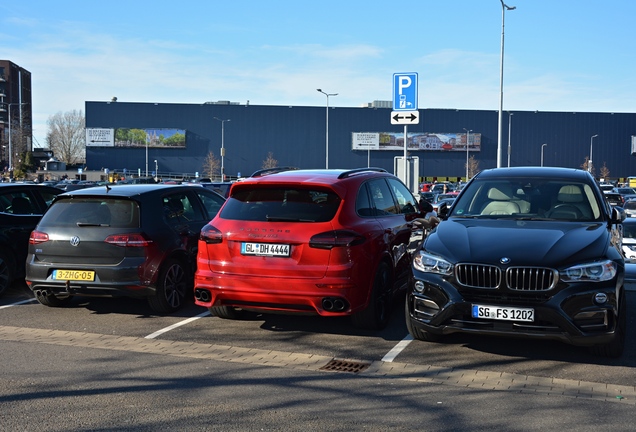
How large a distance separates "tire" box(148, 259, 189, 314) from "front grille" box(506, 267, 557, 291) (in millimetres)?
4136

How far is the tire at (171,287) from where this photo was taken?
27.7 feet

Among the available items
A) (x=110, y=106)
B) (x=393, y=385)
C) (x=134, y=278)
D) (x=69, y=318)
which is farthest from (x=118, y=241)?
(x=110, y=106)

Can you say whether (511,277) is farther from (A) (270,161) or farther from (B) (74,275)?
(A) (270,161)

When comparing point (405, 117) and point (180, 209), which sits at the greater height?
point (405, 117)

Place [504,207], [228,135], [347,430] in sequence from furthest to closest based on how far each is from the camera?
[228,135] → [504,207] → [347,430]

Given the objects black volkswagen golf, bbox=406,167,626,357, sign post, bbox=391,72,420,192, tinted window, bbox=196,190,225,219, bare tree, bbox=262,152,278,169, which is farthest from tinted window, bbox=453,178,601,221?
bare tree, bbox=262,152,278,169

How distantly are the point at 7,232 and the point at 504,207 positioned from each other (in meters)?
6.57

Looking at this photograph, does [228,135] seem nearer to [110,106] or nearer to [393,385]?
[110,106]

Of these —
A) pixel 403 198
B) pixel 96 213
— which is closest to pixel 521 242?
pixel 403 198

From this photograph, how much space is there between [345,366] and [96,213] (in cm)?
376

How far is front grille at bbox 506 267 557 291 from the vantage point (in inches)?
241

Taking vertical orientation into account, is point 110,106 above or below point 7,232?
above

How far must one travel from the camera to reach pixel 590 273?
6.16m

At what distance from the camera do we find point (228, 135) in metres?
99.2
